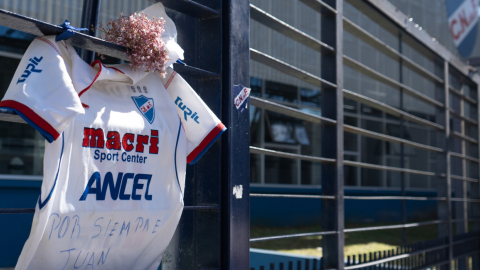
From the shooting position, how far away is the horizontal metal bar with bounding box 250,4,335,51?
10.3ft

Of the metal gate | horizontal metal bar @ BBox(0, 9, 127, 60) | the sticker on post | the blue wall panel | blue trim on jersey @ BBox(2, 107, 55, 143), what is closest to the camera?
blue trim on jersey @ BBox(2, 107, 55, 143)

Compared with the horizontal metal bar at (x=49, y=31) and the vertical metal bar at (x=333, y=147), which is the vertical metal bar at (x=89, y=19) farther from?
the vertical metal bar at (x=333, y=147)

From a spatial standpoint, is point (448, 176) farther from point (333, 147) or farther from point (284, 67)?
point (284, 67)

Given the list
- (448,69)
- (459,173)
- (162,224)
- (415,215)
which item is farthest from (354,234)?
(162,224)

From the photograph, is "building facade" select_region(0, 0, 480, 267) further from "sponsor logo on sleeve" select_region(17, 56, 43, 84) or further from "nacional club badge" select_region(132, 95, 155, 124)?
"sponsor logo on sleeve" select_region(17, 56, 43, 84)

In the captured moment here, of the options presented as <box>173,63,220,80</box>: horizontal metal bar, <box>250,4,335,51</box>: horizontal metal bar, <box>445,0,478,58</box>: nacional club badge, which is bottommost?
<box>173,63,220,80</box>: horizontal metal bar

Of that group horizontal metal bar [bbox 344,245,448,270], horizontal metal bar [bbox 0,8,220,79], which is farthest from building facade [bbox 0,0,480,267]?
horizontal metal bar [bbox 0,8,220,79]

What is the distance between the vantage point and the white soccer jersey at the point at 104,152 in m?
1.68

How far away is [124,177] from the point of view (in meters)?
1.98

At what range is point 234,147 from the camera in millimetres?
2729

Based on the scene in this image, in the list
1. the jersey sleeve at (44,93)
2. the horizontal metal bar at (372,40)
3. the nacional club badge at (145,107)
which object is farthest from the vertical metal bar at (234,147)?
the horizontal metal bar at (372,40)

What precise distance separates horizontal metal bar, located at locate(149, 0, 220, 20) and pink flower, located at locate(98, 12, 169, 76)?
1.38 feet

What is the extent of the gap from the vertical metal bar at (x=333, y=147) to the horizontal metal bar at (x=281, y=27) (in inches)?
5.6

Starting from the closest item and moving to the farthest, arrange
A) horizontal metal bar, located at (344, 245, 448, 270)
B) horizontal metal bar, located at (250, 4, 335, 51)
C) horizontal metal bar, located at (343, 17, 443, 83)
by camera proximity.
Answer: horizontal metal bar, located at (250, 4, 335, 51) < horizontal metal bar, located at (344, 245, 448, 270) < horizontal metal bar, located at (343, 17, 443, 83)
